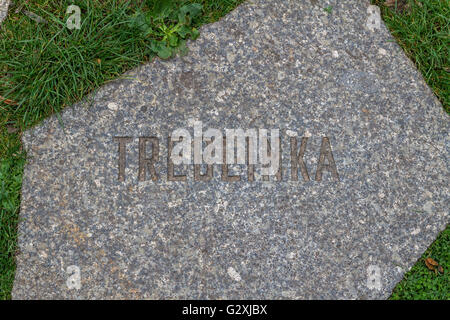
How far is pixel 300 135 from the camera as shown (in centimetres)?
254

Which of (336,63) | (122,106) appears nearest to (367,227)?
(336,63)

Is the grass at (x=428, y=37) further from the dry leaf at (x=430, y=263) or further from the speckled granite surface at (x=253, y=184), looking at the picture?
the dry leaf at (x=430, y=263)

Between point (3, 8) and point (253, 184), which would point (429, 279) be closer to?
point (253, 184)

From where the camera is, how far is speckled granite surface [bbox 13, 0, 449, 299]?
243cm

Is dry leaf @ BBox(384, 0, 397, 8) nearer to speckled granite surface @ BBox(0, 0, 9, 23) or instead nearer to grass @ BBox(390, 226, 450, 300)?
grass @ BBox(390, 226, 450, 300)

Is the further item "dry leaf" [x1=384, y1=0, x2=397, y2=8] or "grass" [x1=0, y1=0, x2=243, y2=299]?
"dry leaf" [x1=384, y1=0, x2=397, y2=8]

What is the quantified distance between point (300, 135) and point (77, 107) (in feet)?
4.38

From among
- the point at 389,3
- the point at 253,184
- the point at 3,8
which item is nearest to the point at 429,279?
the point at 253,184

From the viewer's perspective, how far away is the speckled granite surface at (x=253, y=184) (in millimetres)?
2428

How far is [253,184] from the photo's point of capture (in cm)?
250

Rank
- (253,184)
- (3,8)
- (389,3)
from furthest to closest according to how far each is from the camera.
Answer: (389,3), (3,8), (253,184)

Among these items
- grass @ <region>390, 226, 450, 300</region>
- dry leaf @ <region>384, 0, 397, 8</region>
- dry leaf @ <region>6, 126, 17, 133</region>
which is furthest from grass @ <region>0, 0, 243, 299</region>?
grass @ <region>390, 226, 450, 300</region>

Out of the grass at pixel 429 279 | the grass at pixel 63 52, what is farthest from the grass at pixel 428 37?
the grass at pixel 63 52
